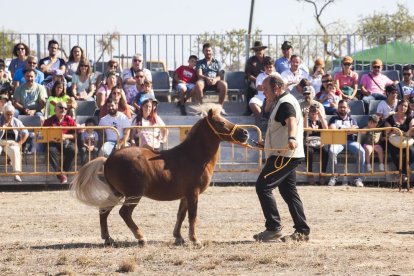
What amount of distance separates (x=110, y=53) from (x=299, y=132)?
1226 centimetres

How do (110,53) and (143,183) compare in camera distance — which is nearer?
(143,183)

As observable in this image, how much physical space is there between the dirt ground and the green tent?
7.17 metres

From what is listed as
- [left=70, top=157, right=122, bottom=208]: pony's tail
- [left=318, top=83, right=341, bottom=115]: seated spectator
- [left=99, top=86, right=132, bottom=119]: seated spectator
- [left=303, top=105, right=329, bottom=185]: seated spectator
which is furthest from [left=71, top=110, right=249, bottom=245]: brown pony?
[left=318, top=83, right=341, bottom=115]: seated spectator

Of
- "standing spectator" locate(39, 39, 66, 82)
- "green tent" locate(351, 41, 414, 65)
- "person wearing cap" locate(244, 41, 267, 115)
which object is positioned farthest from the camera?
"green tent" locate(351, 41, 414, 65)

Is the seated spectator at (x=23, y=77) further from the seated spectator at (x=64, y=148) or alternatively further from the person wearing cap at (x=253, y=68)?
the person wearing cap at (x=253, y=68)

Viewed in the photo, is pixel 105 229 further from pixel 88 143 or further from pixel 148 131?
pixel 88 143

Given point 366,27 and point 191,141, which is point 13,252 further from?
point 366,27

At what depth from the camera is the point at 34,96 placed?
19.5 metres

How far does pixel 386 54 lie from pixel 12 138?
993cm

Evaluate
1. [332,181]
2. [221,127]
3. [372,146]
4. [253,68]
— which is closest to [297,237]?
[221,127]

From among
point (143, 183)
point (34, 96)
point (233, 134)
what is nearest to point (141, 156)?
point (143, 183)

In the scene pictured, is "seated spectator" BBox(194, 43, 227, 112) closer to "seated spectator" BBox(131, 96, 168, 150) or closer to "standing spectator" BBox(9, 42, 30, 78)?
"seated spectator" BBox(131, 96, 168, 150)

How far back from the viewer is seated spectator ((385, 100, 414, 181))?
18562mm

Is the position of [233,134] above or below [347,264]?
above
